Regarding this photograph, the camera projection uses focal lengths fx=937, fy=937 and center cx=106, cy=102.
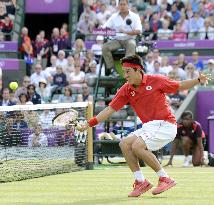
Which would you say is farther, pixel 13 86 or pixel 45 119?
pixel 13 86

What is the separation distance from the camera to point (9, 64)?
27.5 metres

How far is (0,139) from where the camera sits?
52.5 feet

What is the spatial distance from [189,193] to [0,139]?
4.64 metres

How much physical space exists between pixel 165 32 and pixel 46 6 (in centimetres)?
635

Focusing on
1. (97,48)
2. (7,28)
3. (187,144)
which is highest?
(7,28)

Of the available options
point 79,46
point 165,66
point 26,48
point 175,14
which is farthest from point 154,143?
point 175,14

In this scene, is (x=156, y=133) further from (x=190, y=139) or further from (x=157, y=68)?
(x=157, y=68)

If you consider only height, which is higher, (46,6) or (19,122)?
(46,6)

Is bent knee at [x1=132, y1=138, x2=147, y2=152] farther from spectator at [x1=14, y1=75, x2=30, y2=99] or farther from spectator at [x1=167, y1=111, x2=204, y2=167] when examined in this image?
spectator at [x1=14, y1=75, x2=30, y2=99]

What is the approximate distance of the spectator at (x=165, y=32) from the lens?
93.5ft

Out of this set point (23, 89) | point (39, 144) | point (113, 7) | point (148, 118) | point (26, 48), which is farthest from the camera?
point (113, 7)

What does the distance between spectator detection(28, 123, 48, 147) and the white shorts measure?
508 cm

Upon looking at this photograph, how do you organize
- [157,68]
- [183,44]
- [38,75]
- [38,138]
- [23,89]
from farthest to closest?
[183,44], [38,75], [157,68], [23,89], [38,138]

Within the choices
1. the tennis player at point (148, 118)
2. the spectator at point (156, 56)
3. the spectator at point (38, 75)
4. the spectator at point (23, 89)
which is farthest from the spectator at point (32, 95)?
the tennis player at point (148, 118)
